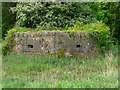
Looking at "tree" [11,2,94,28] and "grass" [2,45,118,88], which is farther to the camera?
"tree" [11,2,94,28]

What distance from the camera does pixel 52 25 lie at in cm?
1129

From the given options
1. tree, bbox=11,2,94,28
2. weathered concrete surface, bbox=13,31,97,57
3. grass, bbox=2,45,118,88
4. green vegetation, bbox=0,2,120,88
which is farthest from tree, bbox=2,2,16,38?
grass, bbox=2,45,118,88

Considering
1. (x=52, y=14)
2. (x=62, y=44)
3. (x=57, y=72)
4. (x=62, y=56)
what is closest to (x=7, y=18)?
(x=52, y=14)

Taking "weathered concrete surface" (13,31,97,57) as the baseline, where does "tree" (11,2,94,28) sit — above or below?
above

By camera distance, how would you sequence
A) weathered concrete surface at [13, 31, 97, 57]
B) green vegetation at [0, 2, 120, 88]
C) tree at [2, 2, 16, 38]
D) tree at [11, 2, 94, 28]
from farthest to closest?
tree at [2, 2, 16, 38]
tree at [11, 2, 94, 28]
weathered concrete surface at [13, 31, 97, 57]
green vegetation at [0, 2, 120, 88]

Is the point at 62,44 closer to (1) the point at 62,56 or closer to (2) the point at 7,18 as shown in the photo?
(1) the point at 62,56

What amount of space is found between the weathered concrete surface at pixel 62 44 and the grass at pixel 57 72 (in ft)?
1.54

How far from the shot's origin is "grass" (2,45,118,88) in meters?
5.28

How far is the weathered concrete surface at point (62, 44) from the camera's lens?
906 centimetres

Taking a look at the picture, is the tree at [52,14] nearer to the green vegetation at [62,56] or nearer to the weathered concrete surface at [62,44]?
the green vegetation at [62,56]

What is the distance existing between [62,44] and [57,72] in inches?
104

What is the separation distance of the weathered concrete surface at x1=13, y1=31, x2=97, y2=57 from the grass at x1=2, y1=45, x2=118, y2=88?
469mm

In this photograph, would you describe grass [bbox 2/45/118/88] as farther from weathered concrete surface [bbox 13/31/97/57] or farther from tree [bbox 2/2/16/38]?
tree [bbox 2/2/16/38]

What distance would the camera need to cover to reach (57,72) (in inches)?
259
